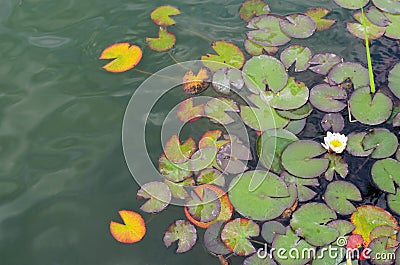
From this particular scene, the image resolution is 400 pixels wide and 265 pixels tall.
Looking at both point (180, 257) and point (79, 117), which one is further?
point (79, 117)

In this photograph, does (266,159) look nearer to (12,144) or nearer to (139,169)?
(139,169)

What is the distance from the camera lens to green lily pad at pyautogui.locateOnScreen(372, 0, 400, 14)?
8.73 feet

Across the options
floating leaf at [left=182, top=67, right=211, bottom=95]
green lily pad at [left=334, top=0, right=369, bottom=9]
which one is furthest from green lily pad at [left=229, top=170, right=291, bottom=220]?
green lily pad at [left=334, top=0, right=369, bottom=9]

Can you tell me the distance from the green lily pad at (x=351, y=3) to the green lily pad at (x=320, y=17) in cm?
10

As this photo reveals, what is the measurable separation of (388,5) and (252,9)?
0.85 meters

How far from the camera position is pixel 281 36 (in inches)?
102

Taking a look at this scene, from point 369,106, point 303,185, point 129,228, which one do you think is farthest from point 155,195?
point 369,106

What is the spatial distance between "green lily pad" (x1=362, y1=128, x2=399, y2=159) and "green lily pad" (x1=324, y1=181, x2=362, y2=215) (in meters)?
0.23

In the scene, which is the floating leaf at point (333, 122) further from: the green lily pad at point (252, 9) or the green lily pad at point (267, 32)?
the green lily pad at point (252, 9)

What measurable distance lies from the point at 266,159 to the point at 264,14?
1051 millimetres

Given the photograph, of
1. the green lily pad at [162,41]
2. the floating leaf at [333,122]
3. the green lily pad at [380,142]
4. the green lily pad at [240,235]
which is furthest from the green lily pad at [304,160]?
the green lily pad at [162,41]

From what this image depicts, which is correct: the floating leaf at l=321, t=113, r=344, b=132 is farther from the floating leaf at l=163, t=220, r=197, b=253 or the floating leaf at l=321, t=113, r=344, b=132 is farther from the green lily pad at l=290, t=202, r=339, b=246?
the floating leaf at l=163, t=220, r=197, b=253

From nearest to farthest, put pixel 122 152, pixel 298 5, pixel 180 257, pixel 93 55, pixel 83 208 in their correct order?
1. pixel 180 257
2. pixel 83 208
3. pixel 122 152
4. pixel 93 55
5. pixel 298 5

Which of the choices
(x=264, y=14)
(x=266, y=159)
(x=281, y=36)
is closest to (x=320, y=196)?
(x=266, y=159)
